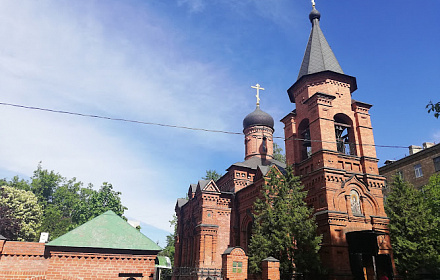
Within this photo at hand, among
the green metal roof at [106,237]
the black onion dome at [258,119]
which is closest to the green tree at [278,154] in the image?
the black onion dome at [258,119]

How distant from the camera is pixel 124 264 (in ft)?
43.8

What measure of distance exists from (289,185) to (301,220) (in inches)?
86.0

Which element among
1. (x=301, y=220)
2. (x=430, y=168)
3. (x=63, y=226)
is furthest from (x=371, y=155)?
(x=63, y=226)

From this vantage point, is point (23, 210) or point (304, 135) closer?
point (304, 135)

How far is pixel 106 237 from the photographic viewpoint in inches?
535

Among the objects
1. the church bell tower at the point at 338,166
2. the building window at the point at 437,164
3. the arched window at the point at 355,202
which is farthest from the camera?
the building window at the point at 437,164

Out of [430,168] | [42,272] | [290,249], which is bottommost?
[42,272]

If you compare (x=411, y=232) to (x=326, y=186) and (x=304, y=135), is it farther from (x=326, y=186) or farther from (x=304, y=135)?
(x=304, y=135)

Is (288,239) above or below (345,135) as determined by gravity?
below

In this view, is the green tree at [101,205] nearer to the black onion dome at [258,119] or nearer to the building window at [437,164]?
the black onion dome at [258,119]

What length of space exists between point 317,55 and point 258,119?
10933 millimetres

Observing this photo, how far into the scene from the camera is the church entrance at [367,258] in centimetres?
1403

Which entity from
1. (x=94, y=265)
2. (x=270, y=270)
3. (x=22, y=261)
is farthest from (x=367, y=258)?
(x=22, y=261)

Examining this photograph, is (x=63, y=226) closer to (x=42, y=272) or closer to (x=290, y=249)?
(x=42, y=272)
